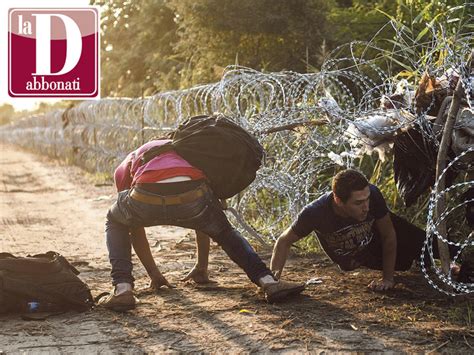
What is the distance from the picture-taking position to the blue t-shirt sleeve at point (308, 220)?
507 cm

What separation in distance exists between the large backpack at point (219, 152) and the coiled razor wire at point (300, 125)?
2.29 ft

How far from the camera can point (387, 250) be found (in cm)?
517

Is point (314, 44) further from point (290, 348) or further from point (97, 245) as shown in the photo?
point (290, 348)

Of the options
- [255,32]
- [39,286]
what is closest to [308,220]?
[39,286]

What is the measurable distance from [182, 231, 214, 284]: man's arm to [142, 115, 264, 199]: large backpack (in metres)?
0.60

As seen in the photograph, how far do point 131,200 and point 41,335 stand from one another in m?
1.00

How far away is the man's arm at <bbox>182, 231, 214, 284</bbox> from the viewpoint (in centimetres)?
563

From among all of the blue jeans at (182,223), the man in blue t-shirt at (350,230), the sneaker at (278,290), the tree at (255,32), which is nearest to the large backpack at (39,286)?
the blue jeans at (182,223)

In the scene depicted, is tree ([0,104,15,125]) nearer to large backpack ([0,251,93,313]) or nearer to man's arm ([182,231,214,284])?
man's arm ([182,231,214,284])

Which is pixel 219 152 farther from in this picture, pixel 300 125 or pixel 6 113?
pixel 6 113

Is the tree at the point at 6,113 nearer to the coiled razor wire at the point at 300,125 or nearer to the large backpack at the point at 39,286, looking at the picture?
the coiled razor wire at the point at 300,125

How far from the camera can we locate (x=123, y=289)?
4883mm

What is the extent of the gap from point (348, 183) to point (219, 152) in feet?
2.79

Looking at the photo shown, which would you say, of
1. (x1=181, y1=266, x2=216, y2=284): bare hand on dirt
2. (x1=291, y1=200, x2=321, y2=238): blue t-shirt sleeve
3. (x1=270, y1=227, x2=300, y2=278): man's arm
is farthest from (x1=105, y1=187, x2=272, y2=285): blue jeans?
(x1=181, y1=266, x2=216, y2=284): bare hand on dirt
